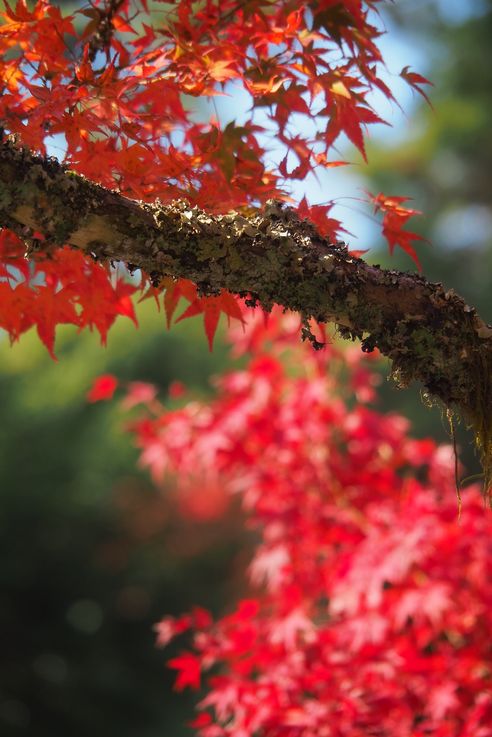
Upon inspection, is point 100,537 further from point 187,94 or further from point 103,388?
point 187,94

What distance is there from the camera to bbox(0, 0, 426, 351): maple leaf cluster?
125 centimetres

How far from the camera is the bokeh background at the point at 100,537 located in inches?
203

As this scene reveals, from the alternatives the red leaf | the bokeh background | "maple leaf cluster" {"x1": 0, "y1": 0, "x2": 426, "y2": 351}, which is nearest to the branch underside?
"maple leaf cluster" {"x1": 0, "y1": 0, "x2": 426, "y2": 351}

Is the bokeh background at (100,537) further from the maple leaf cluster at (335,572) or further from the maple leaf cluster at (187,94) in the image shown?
the maple leaf cluster at (187,94)

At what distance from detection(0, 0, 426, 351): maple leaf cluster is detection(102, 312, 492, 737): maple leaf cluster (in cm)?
26

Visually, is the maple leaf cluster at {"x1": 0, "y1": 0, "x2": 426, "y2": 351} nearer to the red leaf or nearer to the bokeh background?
the red leaf

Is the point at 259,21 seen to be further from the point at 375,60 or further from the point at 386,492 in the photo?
the point at 386,492

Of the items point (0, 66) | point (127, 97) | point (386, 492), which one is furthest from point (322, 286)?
point (386, 492)

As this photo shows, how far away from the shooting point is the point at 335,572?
207 cm

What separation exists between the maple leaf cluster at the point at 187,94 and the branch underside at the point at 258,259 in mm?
129

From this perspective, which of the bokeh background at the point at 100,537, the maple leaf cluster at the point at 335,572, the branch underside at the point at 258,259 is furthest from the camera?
the bokeh background at the point at 100,537

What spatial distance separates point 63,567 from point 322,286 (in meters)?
4.81

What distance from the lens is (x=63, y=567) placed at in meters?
5.52

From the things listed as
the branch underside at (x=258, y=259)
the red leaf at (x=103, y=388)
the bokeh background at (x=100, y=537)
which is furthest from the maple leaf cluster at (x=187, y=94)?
the bokeh background at (x=100, y=537)
